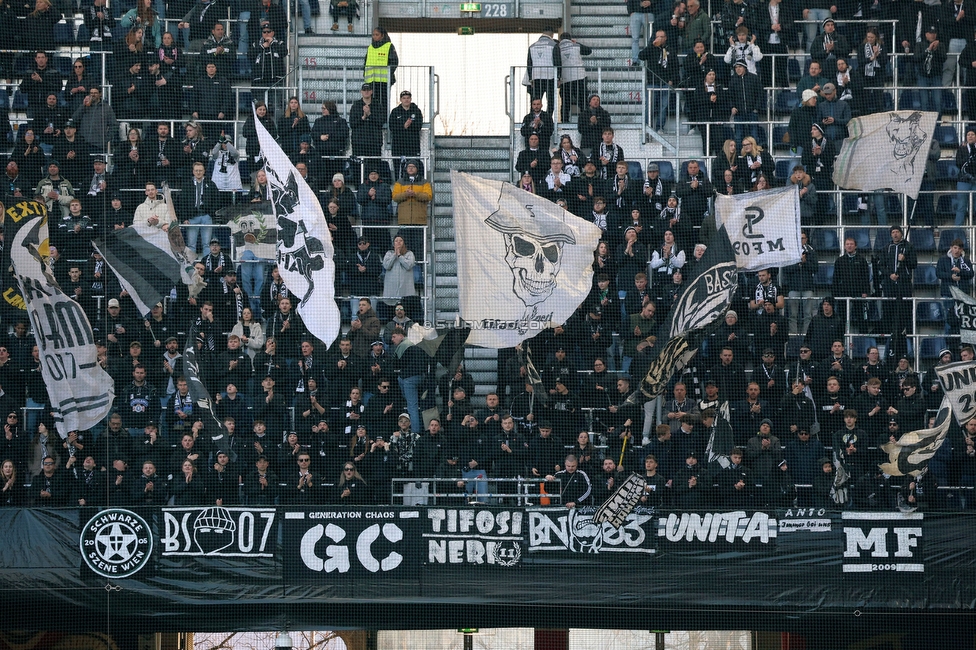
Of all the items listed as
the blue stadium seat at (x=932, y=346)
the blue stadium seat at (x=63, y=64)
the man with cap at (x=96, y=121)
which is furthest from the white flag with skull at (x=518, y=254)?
the blue stadium seat at (x=63, y=64)

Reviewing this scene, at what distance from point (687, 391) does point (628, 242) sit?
1801 mm

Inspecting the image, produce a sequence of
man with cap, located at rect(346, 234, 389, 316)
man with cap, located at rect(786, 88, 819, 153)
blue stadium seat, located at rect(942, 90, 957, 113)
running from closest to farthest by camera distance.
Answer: man with cap, located at rect(346, 234, 389, 316) → man with cap, located at rect(786, 88, 819, 153) → blue stadium seat, located at rect(942, 90, 957, 113)

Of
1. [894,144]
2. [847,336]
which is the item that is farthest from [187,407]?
[894,144]

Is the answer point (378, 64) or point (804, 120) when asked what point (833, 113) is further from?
point (378, 64)

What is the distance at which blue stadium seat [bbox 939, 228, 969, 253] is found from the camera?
17453mm

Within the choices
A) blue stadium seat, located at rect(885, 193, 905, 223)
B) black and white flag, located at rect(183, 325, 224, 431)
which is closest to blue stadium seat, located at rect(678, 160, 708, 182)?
blue stadium seat, located at rect(885, 193, 905, 223)

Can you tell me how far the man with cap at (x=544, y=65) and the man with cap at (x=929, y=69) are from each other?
4562mm

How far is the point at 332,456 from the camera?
49.7 ft

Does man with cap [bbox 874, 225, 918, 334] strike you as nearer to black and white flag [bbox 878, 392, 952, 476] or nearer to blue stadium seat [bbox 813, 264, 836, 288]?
→ blue stadium seat [bbox 813, 264, 836, 288]

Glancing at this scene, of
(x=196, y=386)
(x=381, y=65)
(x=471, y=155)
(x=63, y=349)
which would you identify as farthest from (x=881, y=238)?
(x=63, y=349)

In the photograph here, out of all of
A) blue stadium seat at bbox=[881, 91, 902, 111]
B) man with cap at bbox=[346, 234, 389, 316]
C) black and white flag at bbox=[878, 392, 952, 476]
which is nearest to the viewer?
black and white flag at bbox=[878, 392, 952, 476]

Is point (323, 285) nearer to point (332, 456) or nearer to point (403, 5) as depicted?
point (332, 456)

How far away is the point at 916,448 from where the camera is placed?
1475 centimetres

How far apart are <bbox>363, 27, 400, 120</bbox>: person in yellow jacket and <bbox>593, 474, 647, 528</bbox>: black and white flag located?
20.5ft
